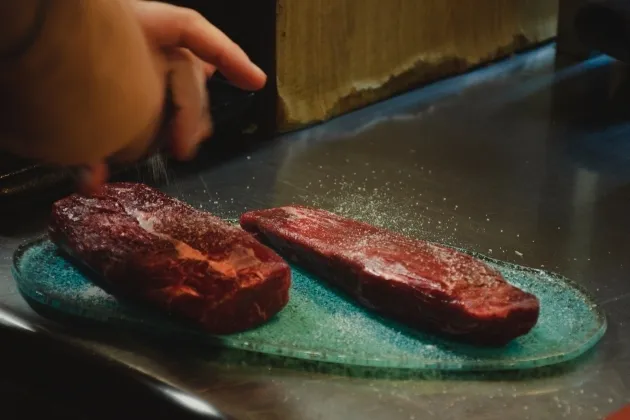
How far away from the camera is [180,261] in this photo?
91 cm

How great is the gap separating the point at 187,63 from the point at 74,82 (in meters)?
0.24

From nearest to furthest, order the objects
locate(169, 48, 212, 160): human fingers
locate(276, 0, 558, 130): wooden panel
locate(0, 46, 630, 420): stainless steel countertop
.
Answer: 1. locate(169, 48, 212, 160): human fingers
2. locate(0, 46, 630, 420): stainless steel countertop
3. locate(276, 0, 558, 130): wooden panel

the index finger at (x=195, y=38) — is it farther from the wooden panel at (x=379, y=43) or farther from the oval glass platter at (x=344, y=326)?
the wooden panel at (x=379, y=43)

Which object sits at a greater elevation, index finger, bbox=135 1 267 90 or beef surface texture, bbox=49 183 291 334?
index finger, bbox=135 1 267 90

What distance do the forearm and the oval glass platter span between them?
14.4 inches

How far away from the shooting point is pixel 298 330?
905mm

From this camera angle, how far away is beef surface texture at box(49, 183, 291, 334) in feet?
2.91

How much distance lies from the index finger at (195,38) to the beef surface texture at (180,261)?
0.62 feet

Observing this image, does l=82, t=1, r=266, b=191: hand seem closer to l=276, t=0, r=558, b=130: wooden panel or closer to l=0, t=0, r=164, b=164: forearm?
l=0, t=0, r=164, b=164: forearm

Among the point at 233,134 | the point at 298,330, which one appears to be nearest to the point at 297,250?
the point at 298,330

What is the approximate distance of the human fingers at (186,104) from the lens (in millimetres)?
701

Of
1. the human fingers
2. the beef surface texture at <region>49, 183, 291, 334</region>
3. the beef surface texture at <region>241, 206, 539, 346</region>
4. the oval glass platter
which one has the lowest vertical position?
the oval glass platter

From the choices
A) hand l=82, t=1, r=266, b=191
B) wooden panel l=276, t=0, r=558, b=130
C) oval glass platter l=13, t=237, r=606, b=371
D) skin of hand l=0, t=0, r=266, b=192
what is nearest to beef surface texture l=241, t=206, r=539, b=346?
oval glass platter l=13, t=237, r=606, b=371

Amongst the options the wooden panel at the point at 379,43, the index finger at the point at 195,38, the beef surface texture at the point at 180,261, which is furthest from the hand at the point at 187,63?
the wooden panel at the point at 379,43
